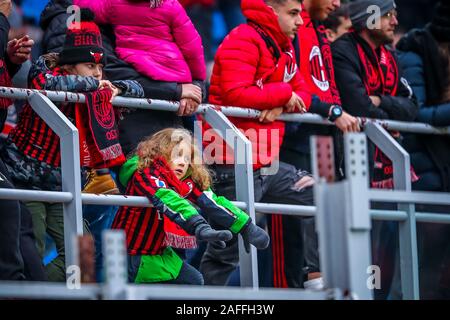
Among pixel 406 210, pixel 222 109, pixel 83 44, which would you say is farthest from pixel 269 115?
pixel 83 44

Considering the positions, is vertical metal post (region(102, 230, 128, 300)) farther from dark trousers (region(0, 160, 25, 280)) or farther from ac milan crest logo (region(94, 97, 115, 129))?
ac milan crest logo (region(94, 97, 115, 129))

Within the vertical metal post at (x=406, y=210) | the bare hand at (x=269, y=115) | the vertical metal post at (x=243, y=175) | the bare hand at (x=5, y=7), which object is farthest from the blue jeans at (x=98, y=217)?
the vertical metal post at (x=406, y=210)

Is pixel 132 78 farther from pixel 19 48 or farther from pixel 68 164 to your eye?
pixel 68 164

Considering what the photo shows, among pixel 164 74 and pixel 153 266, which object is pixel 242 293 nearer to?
pixel 153 266

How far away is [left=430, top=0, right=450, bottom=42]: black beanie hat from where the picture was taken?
9.45 metres

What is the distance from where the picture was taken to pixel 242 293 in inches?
220

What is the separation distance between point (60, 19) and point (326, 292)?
2.73 m

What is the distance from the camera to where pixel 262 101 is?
8.02m

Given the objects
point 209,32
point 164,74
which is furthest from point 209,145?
point 209,32

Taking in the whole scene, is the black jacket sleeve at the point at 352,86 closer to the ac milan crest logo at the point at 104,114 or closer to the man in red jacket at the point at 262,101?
the man in red jacket at the point at 262,101

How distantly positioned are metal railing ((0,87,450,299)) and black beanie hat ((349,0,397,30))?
726mm

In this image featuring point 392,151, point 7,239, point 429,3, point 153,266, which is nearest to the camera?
point 7,239

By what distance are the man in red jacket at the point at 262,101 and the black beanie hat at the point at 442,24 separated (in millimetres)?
1450

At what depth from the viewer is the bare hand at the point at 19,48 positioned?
24.1 ft
